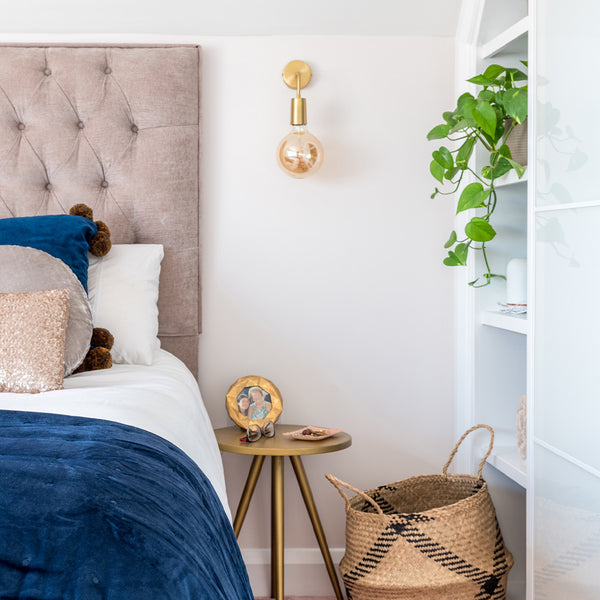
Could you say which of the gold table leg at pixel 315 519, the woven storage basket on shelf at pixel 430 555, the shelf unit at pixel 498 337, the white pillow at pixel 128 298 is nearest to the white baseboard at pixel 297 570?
the gold table leg at pixel 315 519

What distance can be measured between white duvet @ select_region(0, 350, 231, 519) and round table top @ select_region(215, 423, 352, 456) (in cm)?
20

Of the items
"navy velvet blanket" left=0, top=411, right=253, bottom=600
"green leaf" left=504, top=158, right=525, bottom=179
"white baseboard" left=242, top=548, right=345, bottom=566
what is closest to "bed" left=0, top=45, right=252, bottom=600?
"navy velvet blanket" left=0, top=411, right=253, bottom=600

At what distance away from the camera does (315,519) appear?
210 cm

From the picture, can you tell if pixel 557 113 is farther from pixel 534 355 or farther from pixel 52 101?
pixel 52 101

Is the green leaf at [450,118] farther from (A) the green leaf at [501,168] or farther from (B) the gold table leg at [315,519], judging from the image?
(B) the gold table leg at [315,519]

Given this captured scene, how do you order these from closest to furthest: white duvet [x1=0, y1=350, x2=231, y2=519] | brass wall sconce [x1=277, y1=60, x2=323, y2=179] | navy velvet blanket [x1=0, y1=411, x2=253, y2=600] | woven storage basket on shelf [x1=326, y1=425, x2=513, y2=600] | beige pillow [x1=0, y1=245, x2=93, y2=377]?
navy velvet blanket [x1=0, y1=411, x2=253, y2=600], white duvet [x1=0, y1=350, x2=231, y2=519], beige pillow [x1=0, y1=245, x2=93, y2=377], woven storage basket on shelf [x1=326, y1=425, x2=513, y2=600], brass wall sconce [x1=277, y1=60, x2=323, y2=179]

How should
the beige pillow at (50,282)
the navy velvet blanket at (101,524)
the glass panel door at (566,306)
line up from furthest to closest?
1. the beige pillow at (50,282)
2. the glass panel door at (566,306)
3. the navy velvet blanket at (101,524)

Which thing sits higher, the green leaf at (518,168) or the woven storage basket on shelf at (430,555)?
the green leaf at (518,168)

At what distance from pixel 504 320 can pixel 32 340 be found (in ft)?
4.04

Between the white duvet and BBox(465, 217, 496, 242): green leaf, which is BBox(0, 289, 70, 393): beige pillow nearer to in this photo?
the white duvet

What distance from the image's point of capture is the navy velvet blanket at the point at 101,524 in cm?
65

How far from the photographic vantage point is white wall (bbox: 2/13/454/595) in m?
2.22

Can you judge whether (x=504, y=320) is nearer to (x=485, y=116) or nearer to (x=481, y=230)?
(x=481, y=230)

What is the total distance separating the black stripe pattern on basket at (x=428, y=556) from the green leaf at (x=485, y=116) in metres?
1.02
